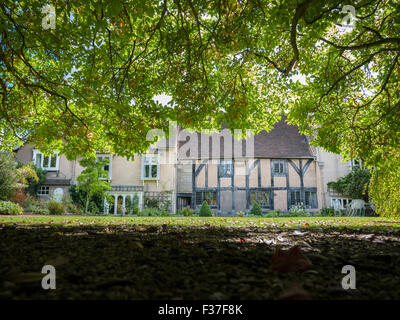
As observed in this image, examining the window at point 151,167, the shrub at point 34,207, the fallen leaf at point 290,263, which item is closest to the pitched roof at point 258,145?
the window at point 151,167

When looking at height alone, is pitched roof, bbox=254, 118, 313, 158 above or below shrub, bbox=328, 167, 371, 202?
above

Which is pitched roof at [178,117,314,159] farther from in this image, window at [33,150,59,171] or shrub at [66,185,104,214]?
window at [33,150,59,171]

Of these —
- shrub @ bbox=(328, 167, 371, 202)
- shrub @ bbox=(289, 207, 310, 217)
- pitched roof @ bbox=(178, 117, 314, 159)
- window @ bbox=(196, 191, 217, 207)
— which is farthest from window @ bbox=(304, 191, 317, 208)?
window @ bbox=(196, 191, 217, 207)

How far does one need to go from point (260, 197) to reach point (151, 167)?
27.6 feet

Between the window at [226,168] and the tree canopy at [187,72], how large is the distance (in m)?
13.3

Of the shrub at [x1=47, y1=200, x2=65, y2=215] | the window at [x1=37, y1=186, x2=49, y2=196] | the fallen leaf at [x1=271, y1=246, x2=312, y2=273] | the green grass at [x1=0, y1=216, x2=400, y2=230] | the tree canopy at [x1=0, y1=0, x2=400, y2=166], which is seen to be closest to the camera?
the fallen leaf at [x1=271, y1=246, x2=312, y2=273]

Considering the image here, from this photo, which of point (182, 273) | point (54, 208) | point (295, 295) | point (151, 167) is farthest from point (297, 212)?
point (295, 295)

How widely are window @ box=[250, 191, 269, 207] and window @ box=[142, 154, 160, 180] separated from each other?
23.6 ft

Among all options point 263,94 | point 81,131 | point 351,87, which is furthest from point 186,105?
point 351,87

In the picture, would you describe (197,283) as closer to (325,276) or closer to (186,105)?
(325,276)

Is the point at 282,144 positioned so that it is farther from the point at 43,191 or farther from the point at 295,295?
the point at 295,295

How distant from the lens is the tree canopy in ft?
13.4

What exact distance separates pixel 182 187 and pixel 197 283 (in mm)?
19074

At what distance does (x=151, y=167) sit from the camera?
19.1 m
